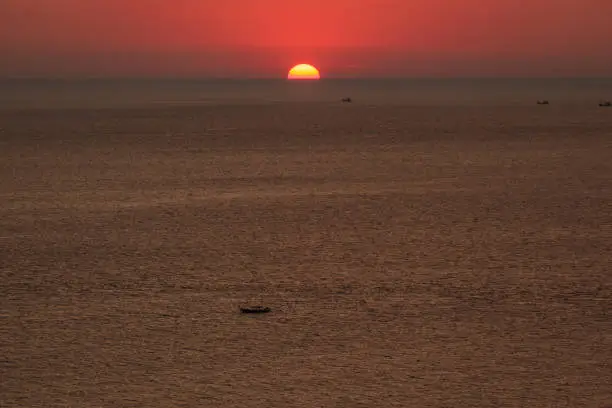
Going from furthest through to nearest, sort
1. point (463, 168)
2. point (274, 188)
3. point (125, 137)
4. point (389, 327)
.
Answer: point (125, 137), point (463, 168), point (274, 188), point (389, 327)

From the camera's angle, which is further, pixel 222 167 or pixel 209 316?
pixel 222 167

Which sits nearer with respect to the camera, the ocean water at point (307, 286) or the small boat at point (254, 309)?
the ocean water at point (307, 286)

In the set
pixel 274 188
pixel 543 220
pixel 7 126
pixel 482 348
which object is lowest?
pixel 482 348

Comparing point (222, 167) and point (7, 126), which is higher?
point (7, 126)

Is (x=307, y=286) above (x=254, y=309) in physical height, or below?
above

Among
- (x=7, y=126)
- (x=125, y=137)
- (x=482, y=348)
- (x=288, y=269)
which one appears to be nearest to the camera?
(x=482, y=348)

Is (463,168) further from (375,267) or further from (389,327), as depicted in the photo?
(389,327)

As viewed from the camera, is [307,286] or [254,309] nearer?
[254,309]

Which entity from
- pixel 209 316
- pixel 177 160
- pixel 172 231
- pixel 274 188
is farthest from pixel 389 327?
pixel 177 160
